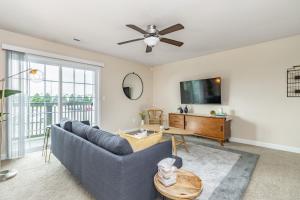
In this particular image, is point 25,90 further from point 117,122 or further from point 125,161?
point 125,161

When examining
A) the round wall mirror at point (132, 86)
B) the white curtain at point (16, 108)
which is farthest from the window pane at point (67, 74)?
the round wall mirror at point (132, 86)

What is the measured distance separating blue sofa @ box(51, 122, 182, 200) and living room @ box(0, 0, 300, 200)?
1 centimetres

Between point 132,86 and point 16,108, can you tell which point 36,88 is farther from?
point 132,86

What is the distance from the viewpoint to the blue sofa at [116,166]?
1.26 metres

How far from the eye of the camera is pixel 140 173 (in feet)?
4.47

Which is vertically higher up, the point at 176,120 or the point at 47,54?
the point at 47,54

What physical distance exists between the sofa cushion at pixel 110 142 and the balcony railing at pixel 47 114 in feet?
7.76

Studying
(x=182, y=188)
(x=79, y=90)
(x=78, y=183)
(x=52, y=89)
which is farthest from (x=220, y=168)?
(x=52, y=89)

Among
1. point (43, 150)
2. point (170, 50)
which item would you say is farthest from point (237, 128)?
point (43, 150)

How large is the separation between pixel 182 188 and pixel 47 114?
140 inches

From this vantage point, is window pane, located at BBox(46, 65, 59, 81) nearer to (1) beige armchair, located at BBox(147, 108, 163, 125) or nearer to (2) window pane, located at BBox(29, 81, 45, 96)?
(2) window pane, located at BBox(29, 81, 45, 96)

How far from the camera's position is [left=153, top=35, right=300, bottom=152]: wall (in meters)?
3.24

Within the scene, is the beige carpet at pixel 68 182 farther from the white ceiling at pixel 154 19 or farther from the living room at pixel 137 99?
the white ceiling at pixel 154 19

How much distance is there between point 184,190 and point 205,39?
311cm
